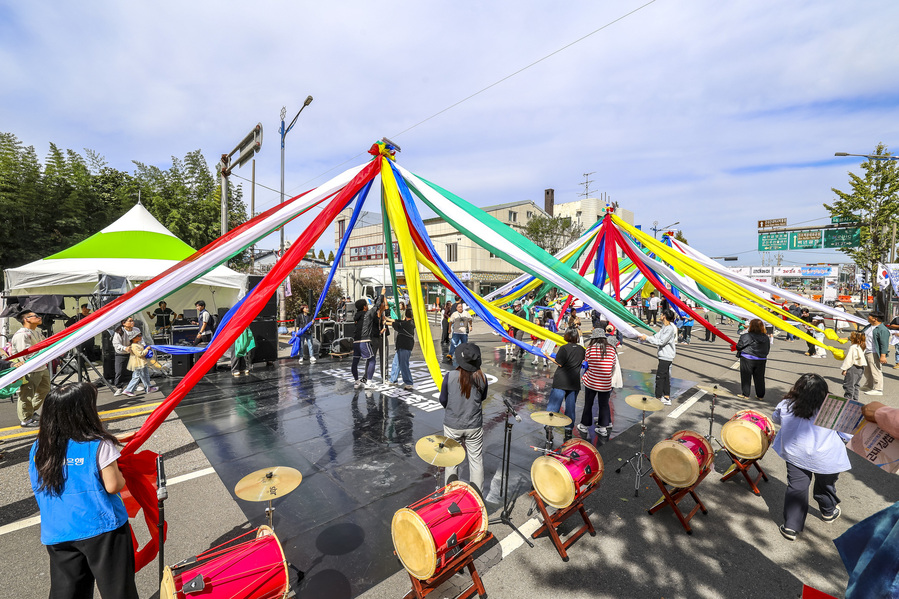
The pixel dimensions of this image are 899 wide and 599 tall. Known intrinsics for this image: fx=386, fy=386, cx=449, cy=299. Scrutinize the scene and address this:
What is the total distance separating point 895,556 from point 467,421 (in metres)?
3.00

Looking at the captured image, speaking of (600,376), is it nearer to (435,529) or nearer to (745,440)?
(745,440)

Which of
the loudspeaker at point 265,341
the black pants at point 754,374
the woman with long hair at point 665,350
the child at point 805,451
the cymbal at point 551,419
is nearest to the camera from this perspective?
the child at point 805,451

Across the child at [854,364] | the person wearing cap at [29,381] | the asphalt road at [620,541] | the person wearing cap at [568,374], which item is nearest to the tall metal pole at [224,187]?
the person wearing cap at [29,381]

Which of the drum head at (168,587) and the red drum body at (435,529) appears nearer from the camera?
the drum head at (168,587)

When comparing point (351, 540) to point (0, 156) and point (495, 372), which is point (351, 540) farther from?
point (0, 156)

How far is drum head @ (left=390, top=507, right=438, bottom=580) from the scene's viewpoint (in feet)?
8.74

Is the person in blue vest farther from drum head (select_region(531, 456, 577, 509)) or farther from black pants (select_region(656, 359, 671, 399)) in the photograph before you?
black pants (select_region(656, 359, 671, 399))

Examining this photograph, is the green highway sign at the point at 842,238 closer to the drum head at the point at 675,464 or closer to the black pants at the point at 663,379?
the black pants at the point at 663,379

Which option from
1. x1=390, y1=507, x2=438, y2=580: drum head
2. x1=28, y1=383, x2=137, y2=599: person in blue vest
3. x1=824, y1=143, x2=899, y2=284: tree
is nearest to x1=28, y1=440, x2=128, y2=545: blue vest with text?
x1=28, y1=383, x2=137, y2=599: person in blue vest

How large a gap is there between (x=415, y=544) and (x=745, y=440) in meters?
4.01

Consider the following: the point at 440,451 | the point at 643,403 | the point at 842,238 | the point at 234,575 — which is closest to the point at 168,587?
the point at 234,575

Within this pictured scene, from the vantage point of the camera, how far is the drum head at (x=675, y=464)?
12.8ft

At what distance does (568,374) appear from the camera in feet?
18.9

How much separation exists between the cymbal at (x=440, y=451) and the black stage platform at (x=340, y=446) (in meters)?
1.03
